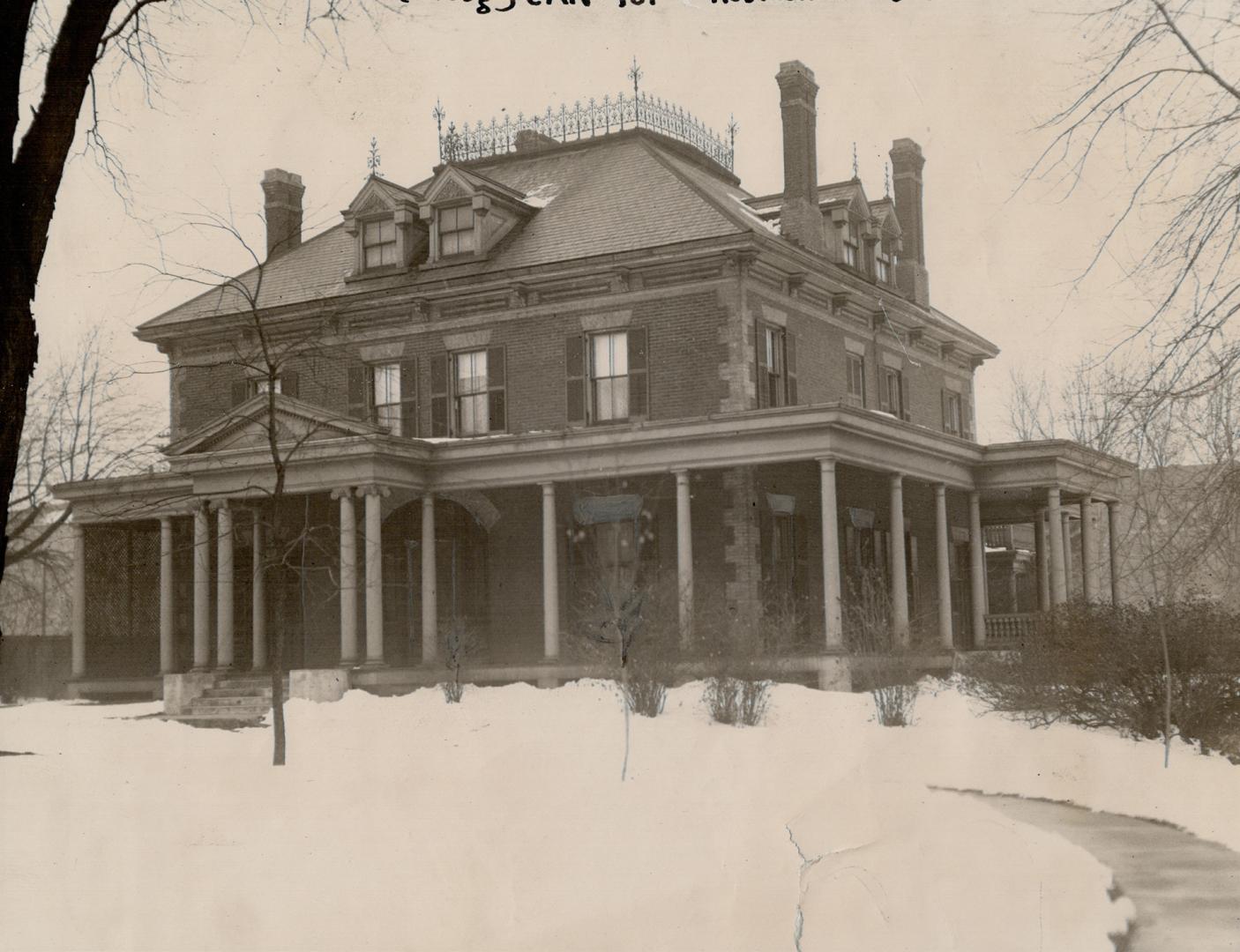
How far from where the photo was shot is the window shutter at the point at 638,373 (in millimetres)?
23219

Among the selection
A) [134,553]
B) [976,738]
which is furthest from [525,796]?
[134,553]

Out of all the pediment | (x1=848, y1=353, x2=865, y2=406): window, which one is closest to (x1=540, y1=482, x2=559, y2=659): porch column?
the pediment

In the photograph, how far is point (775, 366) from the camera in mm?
23703

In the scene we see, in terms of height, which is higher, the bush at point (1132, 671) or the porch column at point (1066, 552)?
the porch column at point (1066, 552)

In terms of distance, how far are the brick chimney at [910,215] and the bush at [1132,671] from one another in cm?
1461

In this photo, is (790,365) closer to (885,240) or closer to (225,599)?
(885,240)

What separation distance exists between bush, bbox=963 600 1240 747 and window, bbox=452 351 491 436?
37.9 feet

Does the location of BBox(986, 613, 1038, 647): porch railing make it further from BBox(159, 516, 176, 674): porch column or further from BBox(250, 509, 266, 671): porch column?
BBox(159, 516, 176, 674): porch column

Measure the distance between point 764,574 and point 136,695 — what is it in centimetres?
1208

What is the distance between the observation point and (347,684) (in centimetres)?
2097

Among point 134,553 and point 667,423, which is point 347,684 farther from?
point 134,553

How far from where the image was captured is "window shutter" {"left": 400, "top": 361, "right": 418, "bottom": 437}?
25.4 m

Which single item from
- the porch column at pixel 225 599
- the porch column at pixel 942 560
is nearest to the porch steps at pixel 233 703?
the porch column at pixel 225 599

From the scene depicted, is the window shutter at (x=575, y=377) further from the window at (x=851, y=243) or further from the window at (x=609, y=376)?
the window at (x=851, y=243)
